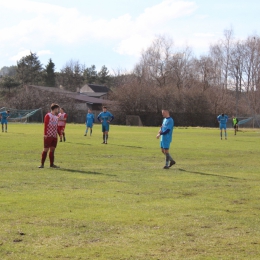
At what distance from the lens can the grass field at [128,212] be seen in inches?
243

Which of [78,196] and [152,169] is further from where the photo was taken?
[152,169]

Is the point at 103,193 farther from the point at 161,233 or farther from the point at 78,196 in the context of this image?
the point at 161,233

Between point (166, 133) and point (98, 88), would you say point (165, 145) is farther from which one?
point (98, 88)

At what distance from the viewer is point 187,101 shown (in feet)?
250

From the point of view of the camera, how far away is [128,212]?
8359 mm

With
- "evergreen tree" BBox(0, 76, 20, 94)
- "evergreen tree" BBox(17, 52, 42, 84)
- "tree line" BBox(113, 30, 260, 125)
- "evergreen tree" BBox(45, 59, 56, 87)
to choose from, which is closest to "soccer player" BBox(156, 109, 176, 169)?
"tree line" BBox(113, 30, 260, 125)

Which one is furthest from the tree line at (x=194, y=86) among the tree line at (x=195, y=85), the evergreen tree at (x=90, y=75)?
the evergreen tree at (x=90, y=75)

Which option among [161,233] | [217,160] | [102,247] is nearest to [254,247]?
[161,233]

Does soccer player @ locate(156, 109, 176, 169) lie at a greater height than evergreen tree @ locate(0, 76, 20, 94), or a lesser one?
lesser

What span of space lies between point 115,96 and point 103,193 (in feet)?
218

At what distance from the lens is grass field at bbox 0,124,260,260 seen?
20.2ft

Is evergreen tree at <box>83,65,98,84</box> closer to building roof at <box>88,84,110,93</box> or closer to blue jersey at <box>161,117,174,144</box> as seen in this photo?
building roof at <box>88,84,110,93</box>

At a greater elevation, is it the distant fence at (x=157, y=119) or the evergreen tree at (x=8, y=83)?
the evergreen tree at (x=8, y=83)

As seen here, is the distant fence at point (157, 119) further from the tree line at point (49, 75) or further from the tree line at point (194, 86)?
the tree line at point (49, 75)
